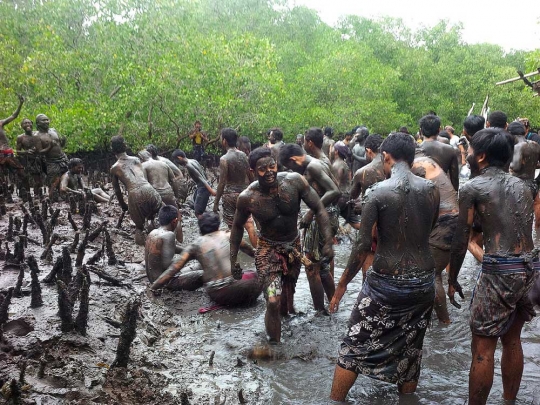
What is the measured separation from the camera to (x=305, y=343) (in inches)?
187

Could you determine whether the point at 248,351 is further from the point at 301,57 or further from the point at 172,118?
the point at 301,57

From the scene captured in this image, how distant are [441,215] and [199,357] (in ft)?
8.59

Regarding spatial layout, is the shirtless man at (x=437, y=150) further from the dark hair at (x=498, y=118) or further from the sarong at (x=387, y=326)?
the sarong at (x=387, y=326)

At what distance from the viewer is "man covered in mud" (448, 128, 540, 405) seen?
3.06 metres

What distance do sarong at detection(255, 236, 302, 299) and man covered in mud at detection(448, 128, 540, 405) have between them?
5.74 feet

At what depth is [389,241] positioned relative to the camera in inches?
129

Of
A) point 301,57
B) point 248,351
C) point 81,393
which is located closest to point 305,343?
point 248,351

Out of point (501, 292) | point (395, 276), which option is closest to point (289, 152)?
point (395, 276)

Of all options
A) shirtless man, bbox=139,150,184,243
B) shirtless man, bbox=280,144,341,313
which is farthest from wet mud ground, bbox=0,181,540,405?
shirtless man, bbox=139,150,184,243

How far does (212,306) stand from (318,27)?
30931 millimetres

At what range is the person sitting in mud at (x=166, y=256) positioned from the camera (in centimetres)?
603

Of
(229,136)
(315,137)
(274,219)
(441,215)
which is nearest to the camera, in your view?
(274,219)

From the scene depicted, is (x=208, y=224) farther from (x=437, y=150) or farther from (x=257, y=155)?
(x=437, y=150)

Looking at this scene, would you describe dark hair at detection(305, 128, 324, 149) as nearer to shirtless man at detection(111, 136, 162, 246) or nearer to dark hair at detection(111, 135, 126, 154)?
shirtless man at detection(111, 136, 162, 246)
